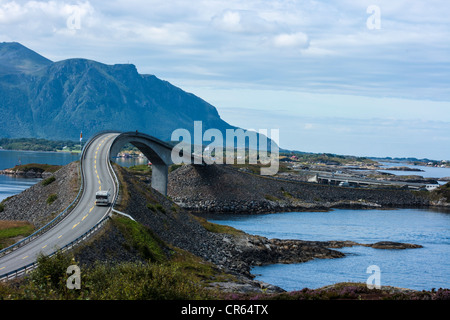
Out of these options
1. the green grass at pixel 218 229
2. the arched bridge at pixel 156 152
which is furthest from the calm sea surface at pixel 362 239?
the arched bridge at pixel 156 152

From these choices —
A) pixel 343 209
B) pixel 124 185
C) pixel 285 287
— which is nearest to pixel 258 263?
pixel 285 287

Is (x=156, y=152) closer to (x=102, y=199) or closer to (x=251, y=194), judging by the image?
(x=251, y=194)

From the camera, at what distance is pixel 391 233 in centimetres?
10894

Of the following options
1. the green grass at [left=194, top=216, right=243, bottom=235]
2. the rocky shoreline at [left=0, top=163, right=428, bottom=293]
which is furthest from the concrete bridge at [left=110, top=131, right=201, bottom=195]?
the green grass at [left=194, top=216, right=243, bottom=235]

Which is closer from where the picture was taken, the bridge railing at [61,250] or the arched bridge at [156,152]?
the bridge railing at [61,250]

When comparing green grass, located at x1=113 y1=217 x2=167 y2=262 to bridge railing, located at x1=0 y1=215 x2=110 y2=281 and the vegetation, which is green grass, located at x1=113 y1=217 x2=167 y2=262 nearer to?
Answer: bridge railing, located at x1=0 y1=215 x2=110 y2=281

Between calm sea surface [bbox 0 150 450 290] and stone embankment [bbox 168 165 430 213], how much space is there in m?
9.45

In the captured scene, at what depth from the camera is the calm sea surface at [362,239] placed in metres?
68.6

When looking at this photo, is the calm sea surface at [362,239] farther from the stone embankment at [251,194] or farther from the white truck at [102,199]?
the white truck at [102,199]

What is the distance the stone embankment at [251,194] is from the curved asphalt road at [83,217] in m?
44.7

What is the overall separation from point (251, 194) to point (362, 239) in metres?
53.0

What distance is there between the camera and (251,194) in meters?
150
